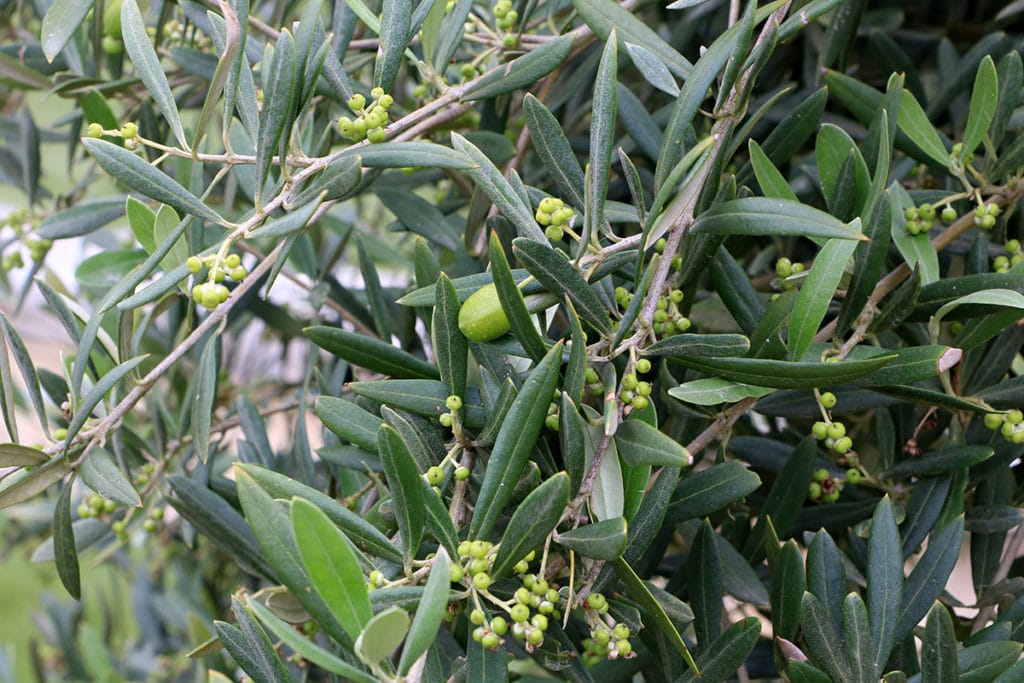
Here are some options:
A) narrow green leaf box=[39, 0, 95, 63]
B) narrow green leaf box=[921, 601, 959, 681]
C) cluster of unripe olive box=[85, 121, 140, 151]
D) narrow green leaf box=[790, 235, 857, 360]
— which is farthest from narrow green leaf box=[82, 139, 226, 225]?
narrow green leaf box=[921, 601, 959, 681]

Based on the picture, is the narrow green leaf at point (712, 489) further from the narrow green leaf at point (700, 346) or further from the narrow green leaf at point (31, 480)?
the narrow green leaf at point (31, 480)

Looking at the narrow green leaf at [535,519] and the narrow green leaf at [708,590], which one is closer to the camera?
the narrow green leaf at [535,519]

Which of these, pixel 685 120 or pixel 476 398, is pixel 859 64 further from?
pixel 476 398

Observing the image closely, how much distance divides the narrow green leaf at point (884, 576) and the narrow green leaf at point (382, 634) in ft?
1.05

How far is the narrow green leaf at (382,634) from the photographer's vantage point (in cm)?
36

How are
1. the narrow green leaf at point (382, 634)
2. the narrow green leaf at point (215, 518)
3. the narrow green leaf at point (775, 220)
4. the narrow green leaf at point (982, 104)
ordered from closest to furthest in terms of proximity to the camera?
the narrow green leaf at point (382, 634) < the narrow green leaf at point (775, 220) < the narrow green leaf at point (982, 104) < the narrow green leaf at point (215, 518)

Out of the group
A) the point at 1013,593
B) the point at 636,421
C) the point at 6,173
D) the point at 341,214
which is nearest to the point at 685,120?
the point at 636,421

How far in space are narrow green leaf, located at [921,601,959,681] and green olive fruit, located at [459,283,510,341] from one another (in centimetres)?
29

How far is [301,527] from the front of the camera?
0.38 m

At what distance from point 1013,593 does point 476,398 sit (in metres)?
0.40

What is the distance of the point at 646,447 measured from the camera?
0.46 metres

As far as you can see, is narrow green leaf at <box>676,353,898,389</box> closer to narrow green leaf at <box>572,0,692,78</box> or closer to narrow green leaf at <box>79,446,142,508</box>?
narrow green leaf at <box>572,0,692,78</box>

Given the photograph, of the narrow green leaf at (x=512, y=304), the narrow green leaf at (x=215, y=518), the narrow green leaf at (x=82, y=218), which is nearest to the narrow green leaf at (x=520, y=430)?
the narrow green leaf at (x=512, y=304)

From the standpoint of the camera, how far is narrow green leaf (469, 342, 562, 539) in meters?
0.45
